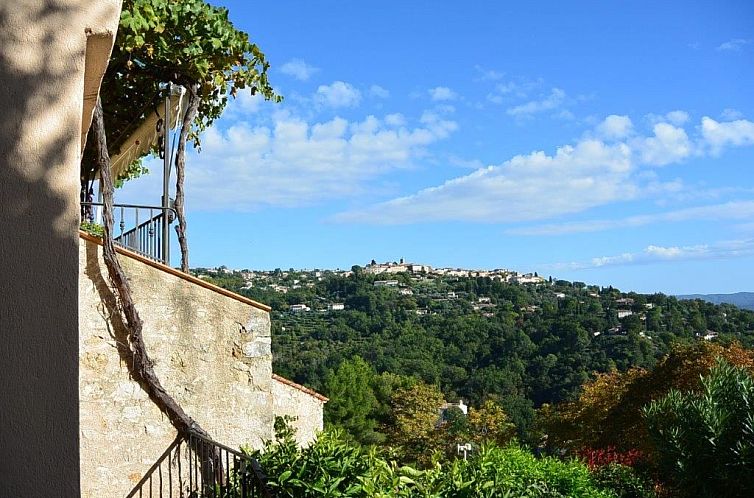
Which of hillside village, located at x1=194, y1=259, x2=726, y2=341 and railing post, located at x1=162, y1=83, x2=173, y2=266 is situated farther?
hillside village, located at x1=194, y1=259, x2=726, y2=341

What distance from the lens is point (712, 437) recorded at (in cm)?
568

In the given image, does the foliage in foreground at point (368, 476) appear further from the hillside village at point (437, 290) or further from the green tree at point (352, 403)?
the hillside village at point (437, 290)

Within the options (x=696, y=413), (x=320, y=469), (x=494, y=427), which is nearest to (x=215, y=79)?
(x=320, y=469)

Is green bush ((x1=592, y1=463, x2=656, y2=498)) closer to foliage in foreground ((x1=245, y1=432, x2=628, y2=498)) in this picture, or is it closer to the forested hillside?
foliage in foreground ((x1=245, y1=432, x2=628, y2=498))

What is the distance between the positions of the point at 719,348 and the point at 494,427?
1349 cm

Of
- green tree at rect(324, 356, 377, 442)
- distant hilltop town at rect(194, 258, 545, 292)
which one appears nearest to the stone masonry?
green tree at rect(324, 356, 377, 442)

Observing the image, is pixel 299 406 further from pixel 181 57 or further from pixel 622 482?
pixel 181 57

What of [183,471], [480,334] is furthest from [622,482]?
[480,334]

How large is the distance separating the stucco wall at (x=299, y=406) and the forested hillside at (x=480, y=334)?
55.6 feet

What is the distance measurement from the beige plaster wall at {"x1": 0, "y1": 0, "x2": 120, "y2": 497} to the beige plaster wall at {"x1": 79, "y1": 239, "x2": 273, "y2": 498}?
4421mm

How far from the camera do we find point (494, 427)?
86.8ft

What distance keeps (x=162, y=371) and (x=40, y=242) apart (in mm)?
4761

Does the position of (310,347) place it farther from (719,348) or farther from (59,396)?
(59,396)

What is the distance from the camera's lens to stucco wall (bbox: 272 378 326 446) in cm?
969
